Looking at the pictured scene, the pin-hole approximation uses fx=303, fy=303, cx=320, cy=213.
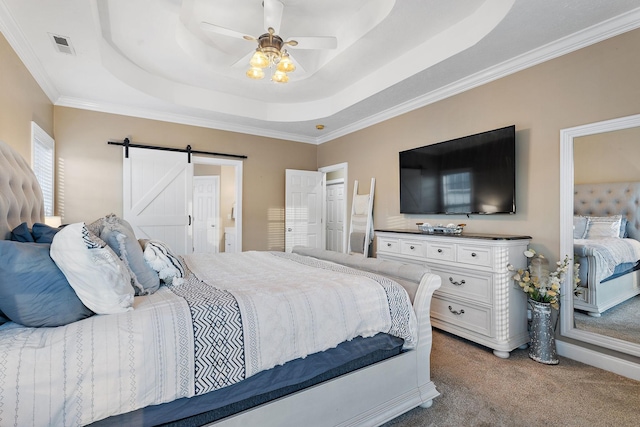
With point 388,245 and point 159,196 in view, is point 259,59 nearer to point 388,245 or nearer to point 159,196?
point 388,245

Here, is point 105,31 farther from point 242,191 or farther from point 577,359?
point 577,359

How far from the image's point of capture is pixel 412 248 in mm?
3283

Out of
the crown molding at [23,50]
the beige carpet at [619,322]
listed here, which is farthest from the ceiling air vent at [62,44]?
the beige carpet at [619,322]

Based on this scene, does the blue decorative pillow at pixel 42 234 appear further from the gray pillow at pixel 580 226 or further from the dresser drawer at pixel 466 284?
the gray pillow at pixel 580 226

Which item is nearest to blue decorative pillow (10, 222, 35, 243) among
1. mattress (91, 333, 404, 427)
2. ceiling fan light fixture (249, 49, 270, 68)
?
mattress (91, 333, 404, 427)

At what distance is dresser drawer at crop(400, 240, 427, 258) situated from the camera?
10.4 feet

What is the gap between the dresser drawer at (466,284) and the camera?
2625mm

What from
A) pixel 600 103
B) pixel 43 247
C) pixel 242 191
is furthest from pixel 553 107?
pixel 242 191

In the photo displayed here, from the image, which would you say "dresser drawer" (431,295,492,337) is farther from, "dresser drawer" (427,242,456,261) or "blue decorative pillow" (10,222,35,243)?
"blue decorative pillow" (10,222,35,243)

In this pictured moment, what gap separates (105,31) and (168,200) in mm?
2198

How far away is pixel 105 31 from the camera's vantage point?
2.88 metres

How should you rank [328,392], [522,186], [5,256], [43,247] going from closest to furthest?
[5,256]
[43,247]
[328,392]
[522,186]

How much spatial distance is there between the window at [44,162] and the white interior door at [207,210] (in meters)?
2.83

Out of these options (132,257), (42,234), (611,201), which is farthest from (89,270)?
(611,201)
